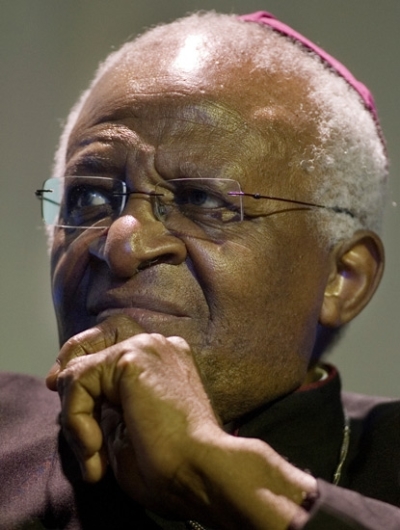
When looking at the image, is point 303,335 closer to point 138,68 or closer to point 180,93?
point 180,93

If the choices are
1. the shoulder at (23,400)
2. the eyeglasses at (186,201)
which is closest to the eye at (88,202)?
the eyeglasses at (186,201)

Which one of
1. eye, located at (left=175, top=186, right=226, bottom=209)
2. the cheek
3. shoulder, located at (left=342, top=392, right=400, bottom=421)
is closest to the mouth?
the cheek

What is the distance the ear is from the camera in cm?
192

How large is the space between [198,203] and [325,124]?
0.37m

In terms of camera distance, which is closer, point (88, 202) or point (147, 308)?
point (147, 308)

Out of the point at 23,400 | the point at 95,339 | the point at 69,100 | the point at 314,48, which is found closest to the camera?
the point at 95,339

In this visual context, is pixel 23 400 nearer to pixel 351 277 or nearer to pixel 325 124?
pixel 351 277

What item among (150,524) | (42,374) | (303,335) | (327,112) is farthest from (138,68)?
(42,374)

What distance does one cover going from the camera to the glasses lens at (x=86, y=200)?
1.79m

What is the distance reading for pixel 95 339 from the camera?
5.05 ft

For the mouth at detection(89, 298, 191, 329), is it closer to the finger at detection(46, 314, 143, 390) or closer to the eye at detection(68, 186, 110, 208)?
the finger at detection(46, 314, 143, 390)

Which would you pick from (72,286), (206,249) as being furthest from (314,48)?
(72,286)

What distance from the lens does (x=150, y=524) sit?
5.25 ft

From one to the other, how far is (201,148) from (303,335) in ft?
1.46
